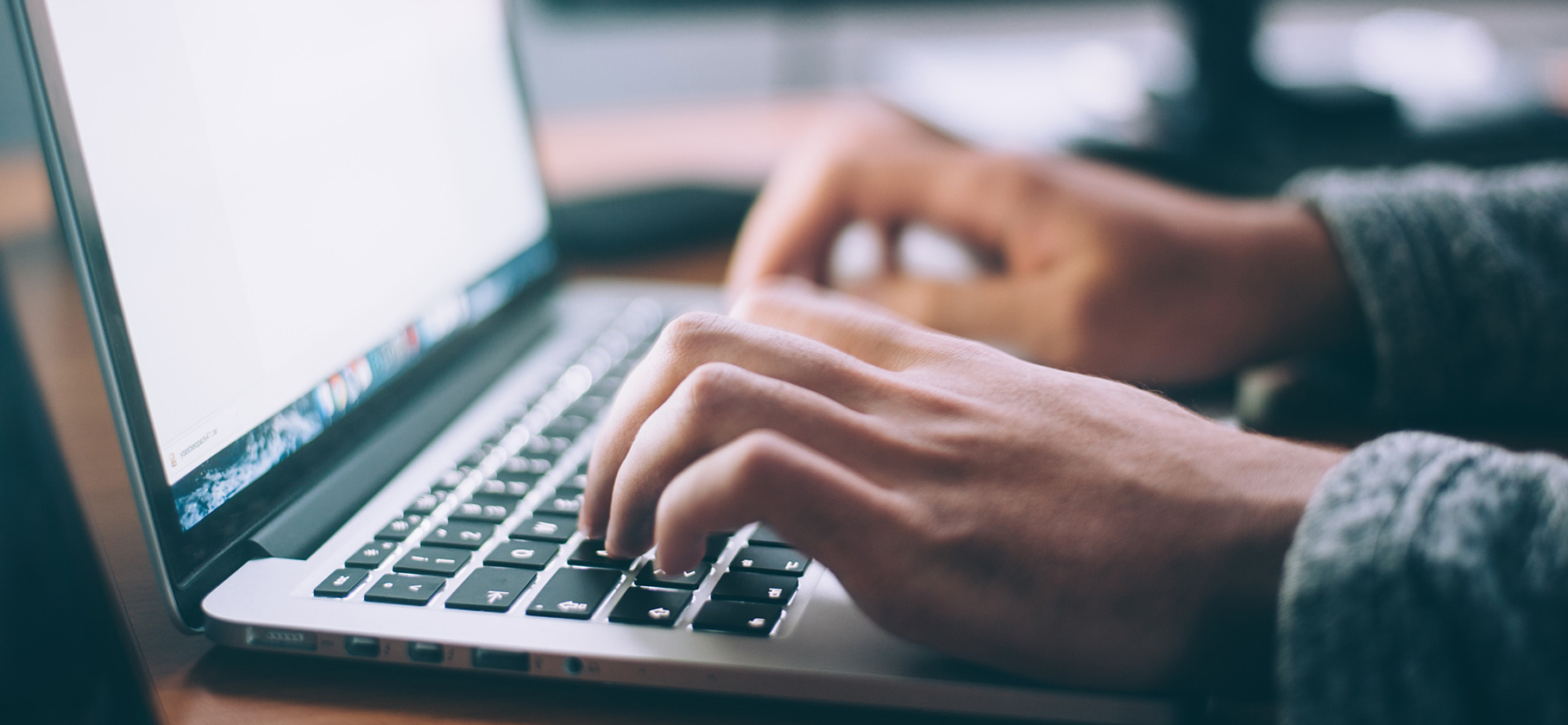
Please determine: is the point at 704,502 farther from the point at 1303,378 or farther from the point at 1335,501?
the point at 1303,378

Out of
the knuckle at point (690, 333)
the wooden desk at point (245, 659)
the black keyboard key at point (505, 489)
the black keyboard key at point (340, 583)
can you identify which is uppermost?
the knuckle at point (690, 333)

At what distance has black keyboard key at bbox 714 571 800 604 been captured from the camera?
0.34m

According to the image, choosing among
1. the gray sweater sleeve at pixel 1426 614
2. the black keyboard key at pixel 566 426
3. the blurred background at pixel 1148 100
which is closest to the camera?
the gray sweater sleeve at pixel 1426 614

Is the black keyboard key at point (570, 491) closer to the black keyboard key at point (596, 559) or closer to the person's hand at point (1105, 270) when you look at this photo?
the black keyboard key at point (596, 559)

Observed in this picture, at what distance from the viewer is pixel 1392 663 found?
0.90 feet

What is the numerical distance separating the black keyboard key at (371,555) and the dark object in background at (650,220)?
51cm

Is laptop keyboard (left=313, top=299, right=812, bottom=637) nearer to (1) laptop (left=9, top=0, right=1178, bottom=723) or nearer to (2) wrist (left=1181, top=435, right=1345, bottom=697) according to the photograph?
(1) laptop (left=9, top=0, right=1178, bottom=723)

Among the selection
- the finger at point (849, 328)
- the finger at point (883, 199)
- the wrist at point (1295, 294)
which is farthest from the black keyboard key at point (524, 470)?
the wrist at point (1295, 294)

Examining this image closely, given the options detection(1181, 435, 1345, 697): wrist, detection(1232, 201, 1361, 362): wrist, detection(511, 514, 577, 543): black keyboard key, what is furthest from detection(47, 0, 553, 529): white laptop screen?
detection(1232, 201, 1361, 362): wrist

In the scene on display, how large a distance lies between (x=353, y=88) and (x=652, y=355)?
249 mm

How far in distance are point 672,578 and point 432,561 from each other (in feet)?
0.29

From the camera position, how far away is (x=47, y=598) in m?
0.35

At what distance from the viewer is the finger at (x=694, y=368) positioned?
0.35 metres

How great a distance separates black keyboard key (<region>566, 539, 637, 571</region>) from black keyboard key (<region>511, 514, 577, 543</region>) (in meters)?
0.01
